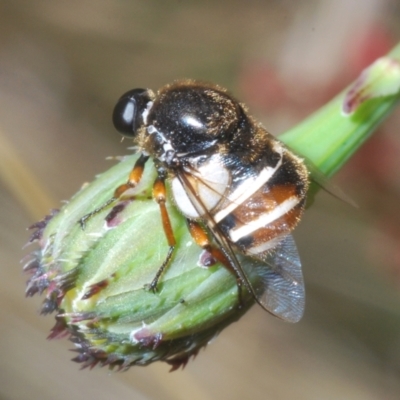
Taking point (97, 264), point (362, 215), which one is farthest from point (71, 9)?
point (97, 264)

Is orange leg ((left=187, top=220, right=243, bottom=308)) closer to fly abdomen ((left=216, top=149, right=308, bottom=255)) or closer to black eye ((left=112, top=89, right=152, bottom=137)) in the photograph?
fly abdomen ((left=216, top=149, right=308, bottom=255))

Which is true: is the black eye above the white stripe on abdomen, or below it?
above

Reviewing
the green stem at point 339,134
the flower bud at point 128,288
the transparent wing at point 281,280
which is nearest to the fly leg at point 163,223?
the flower bud at point 128,288

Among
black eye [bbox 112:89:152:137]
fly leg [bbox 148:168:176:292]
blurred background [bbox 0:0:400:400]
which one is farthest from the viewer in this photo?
blurred background [bbox 0:0:400:400]

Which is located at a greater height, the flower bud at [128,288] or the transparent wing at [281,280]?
the flower bud at [128,288]

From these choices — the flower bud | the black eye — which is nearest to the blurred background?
the black eye

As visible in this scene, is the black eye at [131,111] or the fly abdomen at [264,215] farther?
the black eye at [131,111]

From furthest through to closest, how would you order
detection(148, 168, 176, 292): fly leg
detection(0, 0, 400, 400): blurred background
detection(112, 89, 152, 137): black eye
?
detection(0, 0, 400, 400): blurred background → detection(112, 89, 152, 137): black eye → detection(148, 168, 176, 292): fly leg

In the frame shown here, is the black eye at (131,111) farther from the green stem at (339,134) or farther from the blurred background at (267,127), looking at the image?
the blurred background at (267,127)
